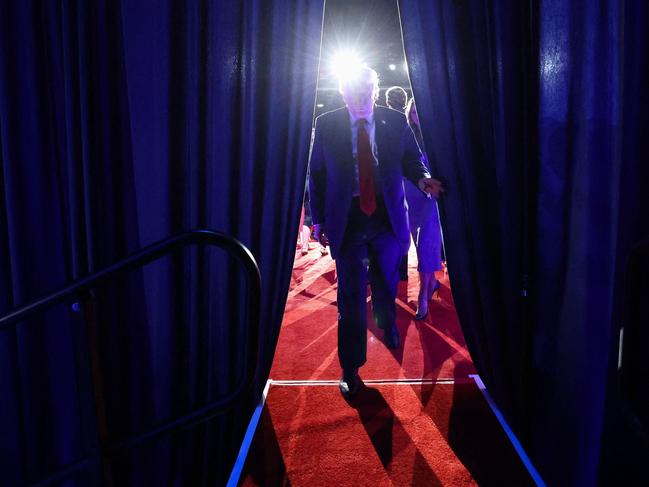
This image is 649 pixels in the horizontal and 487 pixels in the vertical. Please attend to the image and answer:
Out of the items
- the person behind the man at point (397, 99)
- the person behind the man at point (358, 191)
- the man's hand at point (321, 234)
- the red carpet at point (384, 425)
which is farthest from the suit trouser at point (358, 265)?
the person behind the man at point (397, 99)

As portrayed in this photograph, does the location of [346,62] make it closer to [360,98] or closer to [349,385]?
[360,98]

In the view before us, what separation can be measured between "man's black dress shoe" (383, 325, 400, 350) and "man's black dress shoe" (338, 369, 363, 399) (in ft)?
1.76

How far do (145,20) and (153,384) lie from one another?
1.63m

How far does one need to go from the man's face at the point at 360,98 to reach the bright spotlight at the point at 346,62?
61 mm

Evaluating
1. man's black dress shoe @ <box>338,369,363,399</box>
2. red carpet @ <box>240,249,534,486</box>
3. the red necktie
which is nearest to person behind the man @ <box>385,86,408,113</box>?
the red necktie

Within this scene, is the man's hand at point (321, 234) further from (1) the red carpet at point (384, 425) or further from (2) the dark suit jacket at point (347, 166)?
(1) the red carpet at point (384, 425)

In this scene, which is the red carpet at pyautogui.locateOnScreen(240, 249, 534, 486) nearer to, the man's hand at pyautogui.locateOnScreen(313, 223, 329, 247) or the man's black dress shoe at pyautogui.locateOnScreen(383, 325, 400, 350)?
the man's black dress shoe at pyautogui.locateOnScreen(383, 325, 400, 350)

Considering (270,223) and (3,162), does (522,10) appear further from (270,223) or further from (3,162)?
(3,162)

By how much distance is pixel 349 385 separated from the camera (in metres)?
2.51

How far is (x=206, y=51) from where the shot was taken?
6.07 ft

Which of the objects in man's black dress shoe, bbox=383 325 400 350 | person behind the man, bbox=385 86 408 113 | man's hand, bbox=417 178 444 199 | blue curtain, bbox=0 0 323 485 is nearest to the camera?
blue curtain, bbox=0 0 323 485

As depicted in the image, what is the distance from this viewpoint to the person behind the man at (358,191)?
233cm

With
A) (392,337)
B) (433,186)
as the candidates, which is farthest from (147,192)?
(392,337)

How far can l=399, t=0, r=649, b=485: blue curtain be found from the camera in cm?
168
